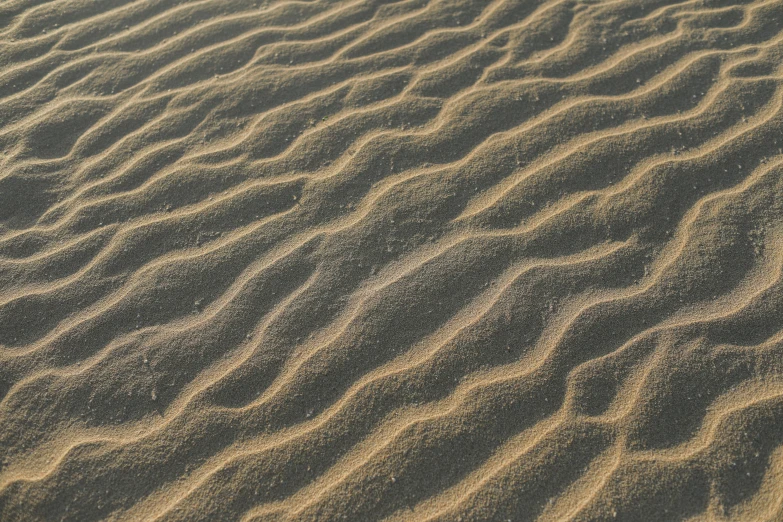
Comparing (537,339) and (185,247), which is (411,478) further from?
(185,247)

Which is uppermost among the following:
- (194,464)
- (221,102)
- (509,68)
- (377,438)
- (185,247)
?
(221,102)

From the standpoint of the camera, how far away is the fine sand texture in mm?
2250

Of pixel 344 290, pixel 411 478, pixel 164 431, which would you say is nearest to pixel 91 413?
pixel 164 431

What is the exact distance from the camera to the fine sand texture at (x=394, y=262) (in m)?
2.25

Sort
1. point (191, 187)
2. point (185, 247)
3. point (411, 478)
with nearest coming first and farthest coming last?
1. point (411, 478)
2. point (185, 247)
3. point (191, 187)

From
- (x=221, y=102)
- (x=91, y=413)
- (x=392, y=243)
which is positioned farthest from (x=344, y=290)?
(x=221, y=102)

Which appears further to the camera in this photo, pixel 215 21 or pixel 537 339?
pixel 215 21

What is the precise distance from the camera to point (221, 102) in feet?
11.0

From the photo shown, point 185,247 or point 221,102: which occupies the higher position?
point 221,102

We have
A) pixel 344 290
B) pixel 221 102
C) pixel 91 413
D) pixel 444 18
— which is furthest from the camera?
pixel 444 18

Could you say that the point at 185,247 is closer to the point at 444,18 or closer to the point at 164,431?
the point at 164,431

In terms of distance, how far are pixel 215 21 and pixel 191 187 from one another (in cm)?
134

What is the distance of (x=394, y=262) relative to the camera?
9.01 ft

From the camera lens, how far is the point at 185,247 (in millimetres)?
2842
